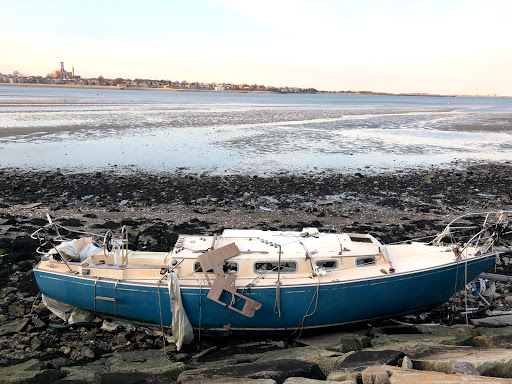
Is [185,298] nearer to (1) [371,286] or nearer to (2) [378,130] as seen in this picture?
(1) [371,286]

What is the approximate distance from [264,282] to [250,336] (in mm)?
1450

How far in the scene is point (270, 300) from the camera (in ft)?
29.2

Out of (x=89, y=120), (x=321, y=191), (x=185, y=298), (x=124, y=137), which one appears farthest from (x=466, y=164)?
(x=89, y=120)

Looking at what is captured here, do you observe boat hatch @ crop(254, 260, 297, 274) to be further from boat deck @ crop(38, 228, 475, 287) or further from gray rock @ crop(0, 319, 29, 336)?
gray rock @ crop(0, 319, 29, 336)

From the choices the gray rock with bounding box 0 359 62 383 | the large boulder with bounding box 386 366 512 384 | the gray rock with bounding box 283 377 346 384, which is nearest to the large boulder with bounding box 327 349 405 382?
the gray rock with bounding box 283 377 346 384

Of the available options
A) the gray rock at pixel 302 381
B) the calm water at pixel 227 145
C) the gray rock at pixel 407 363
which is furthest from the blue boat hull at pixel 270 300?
the calm water at pixel 227 145

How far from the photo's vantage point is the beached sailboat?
890 cm

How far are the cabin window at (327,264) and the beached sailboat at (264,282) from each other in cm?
2

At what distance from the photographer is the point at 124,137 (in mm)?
40094

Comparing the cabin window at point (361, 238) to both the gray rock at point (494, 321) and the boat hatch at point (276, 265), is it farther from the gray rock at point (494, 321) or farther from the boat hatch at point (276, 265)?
the gray rock at point (494, 321)

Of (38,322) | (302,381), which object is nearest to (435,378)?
(302,381)

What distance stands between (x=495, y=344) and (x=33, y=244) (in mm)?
13598

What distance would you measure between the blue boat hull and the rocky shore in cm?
53

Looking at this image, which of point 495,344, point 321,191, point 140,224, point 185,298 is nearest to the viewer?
point 495,344
